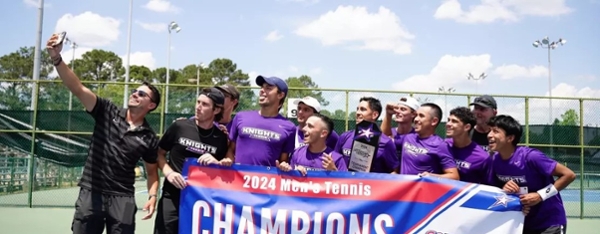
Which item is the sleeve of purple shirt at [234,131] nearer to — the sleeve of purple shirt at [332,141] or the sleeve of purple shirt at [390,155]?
the sleeve of purple shirt at [332,141]

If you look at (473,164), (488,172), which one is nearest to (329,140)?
(473,164)

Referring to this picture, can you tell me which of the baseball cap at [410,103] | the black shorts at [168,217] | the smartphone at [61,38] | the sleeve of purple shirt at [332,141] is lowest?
the black shorts at [168,217]

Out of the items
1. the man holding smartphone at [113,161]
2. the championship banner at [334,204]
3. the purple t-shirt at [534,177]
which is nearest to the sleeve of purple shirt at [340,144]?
the championship banner at [334,204]

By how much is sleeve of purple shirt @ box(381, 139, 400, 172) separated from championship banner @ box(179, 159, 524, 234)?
2.00 feet

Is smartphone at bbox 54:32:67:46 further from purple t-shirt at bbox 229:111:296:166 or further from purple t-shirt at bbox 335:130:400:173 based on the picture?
purple t-shirt at bbox 335:130:400:173

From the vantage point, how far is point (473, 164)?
5.18m

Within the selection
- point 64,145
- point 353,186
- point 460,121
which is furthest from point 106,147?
point 64,145

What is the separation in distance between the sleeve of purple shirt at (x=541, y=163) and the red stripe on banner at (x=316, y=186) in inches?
28.7

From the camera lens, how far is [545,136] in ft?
42.5

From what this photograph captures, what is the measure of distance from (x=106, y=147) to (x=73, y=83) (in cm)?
61

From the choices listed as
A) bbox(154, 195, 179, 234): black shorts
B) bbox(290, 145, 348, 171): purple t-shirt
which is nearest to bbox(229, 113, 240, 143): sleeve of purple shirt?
bbox(290, 145, 348, 171): purple t-shirt

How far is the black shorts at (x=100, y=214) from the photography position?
14.9 feet

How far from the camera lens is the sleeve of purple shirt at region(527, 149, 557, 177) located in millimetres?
4711

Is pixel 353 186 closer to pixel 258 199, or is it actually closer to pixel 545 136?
pixel 258 199
